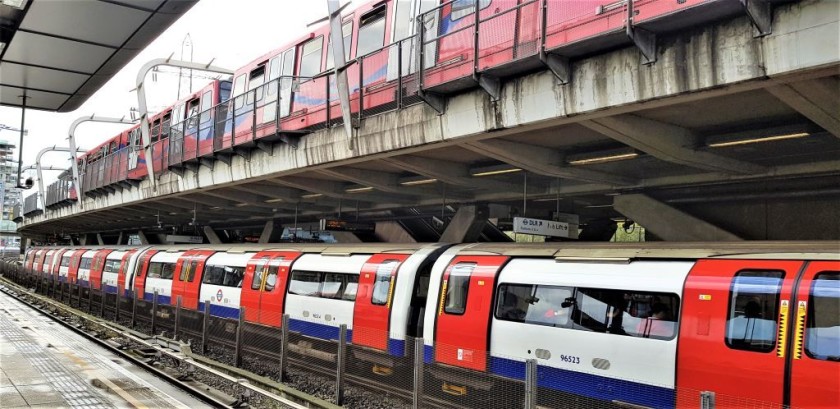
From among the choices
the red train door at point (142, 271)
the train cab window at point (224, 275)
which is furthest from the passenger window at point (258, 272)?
the red train door at point (142, 271)

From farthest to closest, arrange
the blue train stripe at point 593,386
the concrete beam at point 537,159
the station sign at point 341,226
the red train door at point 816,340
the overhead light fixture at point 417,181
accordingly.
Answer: the station sign at point 341,226 → the overhead light fixture at point 417,181 → the concrete beam at point 537,159 → the blue train stripe at point 593,386 → the red train door at point 816,340

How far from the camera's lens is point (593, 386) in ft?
25.2

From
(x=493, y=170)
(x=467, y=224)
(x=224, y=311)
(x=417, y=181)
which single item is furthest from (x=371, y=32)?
(x=224, y=311)

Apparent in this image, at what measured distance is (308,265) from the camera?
13.7 meters

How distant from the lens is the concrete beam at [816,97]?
6.16m

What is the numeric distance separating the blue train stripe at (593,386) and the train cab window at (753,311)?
38.5 inches

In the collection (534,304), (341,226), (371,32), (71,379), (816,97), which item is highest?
(371,32)

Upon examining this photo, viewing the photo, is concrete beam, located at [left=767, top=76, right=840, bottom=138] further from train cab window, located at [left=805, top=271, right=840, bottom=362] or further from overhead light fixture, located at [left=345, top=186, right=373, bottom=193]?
overhead light fixture, located at [left=345, top=186, right=373, bottom=193]

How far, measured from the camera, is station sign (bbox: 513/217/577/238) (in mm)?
10961

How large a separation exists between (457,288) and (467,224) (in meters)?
5.04

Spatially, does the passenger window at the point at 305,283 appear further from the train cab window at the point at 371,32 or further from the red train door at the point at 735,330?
the red train door at the point at 735,330

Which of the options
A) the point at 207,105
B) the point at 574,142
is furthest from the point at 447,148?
the point at 207,105

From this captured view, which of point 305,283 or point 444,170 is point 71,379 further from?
point 444,170

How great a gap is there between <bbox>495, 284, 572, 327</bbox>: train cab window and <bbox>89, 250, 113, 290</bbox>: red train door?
24.6 metres
